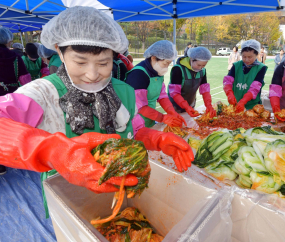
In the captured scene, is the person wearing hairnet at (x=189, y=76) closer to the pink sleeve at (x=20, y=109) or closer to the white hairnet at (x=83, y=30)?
the white hairnet at (x=83, y=30)

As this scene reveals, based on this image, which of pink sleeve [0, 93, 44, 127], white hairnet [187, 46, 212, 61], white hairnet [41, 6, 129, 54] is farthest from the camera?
white hairnet [187, 46, 212, 61]

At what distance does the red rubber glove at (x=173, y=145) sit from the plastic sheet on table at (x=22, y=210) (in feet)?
5.07

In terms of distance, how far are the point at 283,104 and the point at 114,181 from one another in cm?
367

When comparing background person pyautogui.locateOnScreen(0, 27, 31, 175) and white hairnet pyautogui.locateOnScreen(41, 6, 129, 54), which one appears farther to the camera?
background person pyautogui.locateOnScreen(0, 27, 31, 175)

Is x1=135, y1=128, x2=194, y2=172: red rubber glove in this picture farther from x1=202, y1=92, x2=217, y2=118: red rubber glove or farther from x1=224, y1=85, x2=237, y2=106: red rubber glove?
x1=224, y1=85, x2=237, y2=106: red rubber glove

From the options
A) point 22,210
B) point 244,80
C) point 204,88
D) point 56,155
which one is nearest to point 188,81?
point 204,88

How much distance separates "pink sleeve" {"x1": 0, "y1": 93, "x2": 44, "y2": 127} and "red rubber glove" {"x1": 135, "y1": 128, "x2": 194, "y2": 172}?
85cm

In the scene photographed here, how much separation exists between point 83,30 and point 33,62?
17.7 ft

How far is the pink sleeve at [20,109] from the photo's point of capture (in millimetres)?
1024

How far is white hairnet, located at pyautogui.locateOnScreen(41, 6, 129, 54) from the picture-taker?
1152 mm

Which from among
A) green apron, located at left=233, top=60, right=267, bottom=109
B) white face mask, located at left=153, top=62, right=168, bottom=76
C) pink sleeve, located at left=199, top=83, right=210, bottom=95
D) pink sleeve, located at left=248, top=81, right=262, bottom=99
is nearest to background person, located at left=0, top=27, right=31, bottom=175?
white face mask, located at left=153, top=62, right=168, bottom=76

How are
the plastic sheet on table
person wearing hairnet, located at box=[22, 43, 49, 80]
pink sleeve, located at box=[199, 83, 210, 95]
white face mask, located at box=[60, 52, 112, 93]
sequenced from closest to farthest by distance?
white face mask, located at box=[60, 52, 112, 93]
the plastic sheet on table
pink sleeve, located at box=[199, 83, 210, 95]
person wearing hairnet, located at box=[22, 43, 49, 80]

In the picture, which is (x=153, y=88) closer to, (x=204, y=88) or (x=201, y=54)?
(x=201, y=54)

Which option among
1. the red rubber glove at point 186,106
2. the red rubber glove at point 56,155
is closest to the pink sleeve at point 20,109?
the red rubber glove at point 56,155
